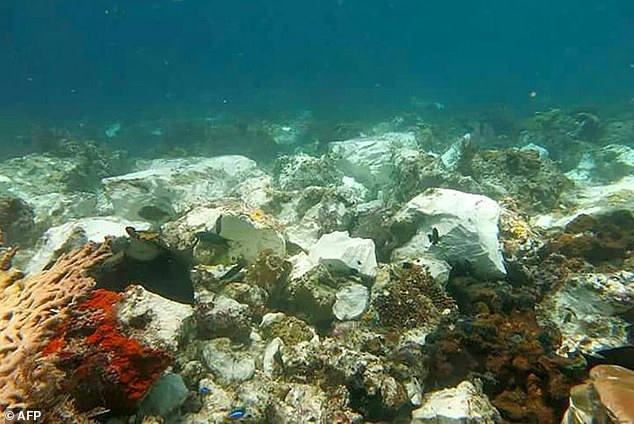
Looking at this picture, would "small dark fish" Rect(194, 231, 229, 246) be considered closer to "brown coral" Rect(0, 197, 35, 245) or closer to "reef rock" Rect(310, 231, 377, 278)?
"reef rock" Rect(310, 231, 377, 278)

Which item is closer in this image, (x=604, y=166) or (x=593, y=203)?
(x=593, y=203)

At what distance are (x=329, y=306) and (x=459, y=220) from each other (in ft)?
7.74

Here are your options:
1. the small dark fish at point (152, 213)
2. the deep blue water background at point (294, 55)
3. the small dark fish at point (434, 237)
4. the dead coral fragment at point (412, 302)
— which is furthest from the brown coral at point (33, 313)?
the deep blue water background at point (294, 55)

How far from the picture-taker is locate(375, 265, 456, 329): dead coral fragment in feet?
15.9

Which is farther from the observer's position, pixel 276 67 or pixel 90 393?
pixel 276 67

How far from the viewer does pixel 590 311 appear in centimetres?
493

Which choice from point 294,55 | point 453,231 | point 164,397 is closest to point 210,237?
point 164,397

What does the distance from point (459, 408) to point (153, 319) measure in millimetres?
2938

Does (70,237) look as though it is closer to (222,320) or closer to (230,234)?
(230,234)

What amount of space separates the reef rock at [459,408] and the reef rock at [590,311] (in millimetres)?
1605

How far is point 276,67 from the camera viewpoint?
176 ft

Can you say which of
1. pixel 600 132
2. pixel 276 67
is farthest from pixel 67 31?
pixel 600 132

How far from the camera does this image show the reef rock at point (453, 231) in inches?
222

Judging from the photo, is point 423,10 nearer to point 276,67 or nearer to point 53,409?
point 276,67
